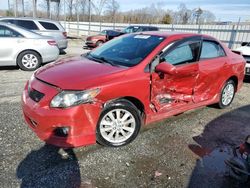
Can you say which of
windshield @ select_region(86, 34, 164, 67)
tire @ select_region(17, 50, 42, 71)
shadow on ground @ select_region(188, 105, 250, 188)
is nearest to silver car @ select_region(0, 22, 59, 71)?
tire @ select_region(17, 50, 42, 71)

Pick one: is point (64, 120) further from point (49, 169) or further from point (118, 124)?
point (118, 124)

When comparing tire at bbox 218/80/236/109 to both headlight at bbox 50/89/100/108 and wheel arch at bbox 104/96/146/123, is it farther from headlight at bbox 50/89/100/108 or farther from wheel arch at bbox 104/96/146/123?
headlight at bbox 50/89/100/108

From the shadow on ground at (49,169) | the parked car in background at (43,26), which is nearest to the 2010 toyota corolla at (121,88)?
the shadow on ground at (49,169)

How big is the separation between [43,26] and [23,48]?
3.75m

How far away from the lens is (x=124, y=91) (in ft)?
11.1

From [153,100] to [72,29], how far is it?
3556 cm

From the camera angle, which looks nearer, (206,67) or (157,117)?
(157,117)

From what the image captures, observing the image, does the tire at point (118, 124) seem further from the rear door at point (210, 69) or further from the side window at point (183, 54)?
the rear door at point (210, 69)

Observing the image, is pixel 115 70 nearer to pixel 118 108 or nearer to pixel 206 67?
pixel 118 108

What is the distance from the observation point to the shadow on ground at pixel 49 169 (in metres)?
2.79

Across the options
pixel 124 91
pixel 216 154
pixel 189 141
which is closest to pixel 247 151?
pixel 216 154

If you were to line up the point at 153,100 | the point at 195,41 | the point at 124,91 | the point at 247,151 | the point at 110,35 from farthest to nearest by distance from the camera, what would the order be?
the point at 110,35 < the point at 195,41 < the point at 153,100 < the point at 124,91 < the point at 247,151

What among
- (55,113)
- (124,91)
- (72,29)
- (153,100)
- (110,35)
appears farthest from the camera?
(72,29)

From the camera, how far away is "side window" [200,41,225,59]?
458 centimetres
